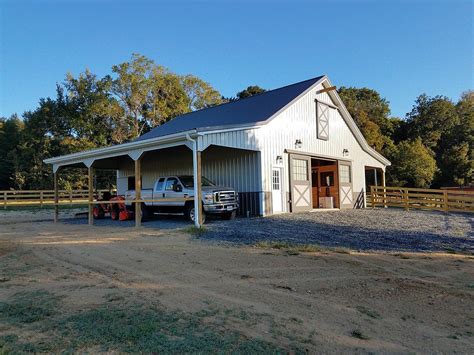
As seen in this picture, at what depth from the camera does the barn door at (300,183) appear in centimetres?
1732

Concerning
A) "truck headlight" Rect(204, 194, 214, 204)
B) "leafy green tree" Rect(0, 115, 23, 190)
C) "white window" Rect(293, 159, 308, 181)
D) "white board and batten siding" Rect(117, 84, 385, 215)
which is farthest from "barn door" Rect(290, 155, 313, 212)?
"leafy green tree" Rect(0, 115, 23, 190)

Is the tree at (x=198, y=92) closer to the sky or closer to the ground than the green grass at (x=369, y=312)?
closer to the sky

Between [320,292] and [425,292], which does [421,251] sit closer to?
[425,292]

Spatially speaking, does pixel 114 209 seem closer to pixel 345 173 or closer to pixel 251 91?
pixel 345 173

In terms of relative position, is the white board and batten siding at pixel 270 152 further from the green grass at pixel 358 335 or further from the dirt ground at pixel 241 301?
the green grass at pixel 358 335

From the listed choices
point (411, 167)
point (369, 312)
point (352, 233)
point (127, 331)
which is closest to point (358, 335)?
point (369, 312)

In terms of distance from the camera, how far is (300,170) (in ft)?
59.3

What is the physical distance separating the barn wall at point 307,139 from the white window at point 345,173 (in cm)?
48

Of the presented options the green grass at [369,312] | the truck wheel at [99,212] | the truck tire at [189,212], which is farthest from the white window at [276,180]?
the green grass at [369,312]

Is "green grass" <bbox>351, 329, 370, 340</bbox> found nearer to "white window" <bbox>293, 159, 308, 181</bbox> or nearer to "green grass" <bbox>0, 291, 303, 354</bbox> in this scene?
"green grass" <bbox>0, 291, 303, 354</bbox>

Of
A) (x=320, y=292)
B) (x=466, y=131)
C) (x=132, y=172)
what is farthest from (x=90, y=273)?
(x=466, y=131)

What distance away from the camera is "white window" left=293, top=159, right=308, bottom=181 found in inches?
697

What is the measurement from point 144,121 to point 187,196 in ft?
102

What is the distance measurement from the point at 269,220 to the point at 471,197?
12.7 m
